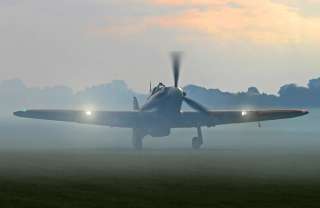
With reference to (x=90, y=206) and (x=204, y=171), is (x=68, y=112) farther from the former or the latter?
(x=90, y=206)

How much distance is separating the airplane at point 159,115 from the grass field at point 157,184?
52.3 ft

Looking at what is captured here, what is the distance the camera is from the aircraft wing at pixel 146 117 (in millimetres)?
47625

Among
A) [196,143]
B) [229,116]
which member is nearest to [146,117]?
[196,143]

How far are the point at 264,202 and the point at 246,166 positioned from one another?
512 inches

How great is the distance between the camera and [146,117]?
156 feet

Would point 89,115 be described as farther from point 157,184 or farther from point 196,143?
point 157,184

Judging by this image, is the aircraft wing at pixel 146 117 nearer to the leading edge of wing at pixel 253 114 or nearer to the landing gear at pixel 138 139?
the leading edge of wing at pixel 253 114

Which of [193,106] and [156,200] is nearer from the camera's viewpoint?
[156,200]

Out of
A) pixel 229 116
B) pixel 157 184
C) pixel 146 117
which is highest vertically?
pixel 229 116

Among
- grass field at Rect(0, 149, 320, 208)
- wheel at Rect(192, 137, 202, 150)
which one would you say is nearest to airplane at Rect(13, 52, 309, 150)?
wheel at Rect(192, 137, 202, 150)

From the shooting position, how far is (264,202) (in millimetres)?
17219

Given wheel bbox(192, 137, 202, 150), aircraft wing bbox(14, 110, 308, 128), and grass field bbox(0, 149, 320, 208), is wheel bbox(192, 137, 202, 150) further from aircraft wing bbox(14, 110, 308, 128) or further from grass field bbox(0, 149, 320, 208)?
grass field bbox(0, 149, 320, 208)

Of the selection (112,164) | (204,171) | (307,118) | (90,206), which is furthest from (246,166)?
(307,118)

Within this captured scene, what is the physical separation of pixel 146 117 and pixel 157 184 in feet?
86.7
